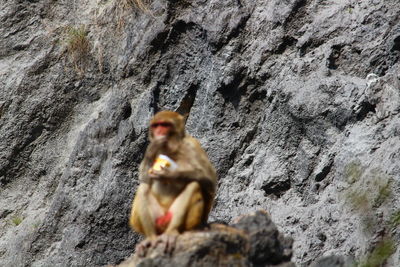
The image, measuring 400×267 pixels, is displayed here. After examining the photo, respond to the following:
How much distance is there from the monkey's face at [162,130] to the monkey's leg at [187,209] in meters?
0.50

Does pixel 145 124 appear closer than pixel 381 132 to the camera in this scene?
No

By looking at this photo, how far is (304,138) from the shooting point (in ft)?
31.2

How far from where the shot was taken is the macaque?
6039mm

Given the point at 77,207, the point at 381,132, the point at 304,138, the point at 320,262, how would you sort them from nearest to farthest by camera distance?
1. the point at 320,262
2. the point at 381,132
3. the point at 304,138
4. the point at 77,207

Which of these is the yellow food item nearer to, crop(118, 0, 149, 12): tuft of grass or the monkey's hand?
the monkey's hand

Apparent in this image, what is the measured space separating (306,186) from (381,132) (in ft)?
3.79

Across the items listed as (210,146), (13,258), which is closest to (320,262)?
(210,146)

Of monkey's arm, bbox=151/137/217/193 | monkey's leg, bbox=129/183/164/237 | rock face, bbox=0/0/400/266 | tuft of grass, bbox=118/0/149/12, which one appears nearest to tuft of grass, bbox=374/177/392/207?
rock face, bbox=0/0/400/266

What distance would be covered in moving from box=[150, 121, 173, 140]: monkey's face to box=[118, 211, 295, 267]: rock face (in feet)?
2.81

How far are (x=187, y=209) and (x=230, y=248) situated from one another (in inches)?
18.3

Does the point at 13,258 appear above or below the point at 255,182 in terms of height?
below

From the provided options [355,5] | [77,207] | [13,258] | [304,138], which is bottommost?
[13,258]

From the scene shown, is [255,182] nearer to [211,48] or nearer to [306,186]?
[306,186]

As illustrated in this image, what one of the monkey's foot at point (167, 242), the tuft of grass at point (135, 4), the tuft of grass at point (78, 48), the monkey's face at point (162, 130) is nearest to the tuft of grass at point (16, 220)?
the tuft of grass at point (78, 48)
